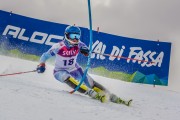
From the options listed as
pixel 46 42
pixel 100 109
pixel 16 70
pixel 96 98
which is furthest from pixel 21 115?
pixel 46 42

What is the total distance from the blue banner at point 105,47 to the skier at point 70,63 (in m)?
4.43

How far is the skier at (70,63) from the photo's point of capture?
8406 mm

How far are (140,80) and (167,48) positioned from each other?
1513 millimetres

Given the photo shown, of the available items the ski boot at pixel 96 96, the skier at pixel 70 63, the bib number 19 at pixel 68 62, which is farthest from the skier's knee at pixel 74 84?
the bib number 19 at pixel 68 62

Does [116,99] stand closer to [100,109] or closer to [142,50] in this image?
[100,109]

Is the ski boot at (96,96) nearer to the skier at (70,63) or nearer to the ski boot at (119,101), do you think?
the skier at (70,63)

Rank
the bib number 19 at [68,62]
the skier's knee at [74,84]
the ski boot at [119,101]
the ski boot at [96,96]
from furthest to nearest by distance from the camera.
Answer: the bib number 19 at [68,62], the skier's knee at [74,84], the ski boot at [119,101], the ski boot at [96,96]

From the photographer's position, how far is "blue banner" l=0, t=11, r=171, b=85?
1345cm

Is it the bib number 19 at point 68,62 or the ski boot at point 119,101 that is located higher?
the bib number 19 at point 68,62

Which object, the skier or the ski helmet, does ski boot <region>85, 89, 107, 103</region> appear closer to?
the skier

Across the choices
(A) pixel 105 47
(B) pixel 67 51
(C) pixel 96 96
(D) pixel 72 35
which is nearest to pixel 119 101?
(C) pixel 96 96

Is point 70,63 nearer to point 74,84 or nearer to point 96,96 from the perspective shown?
point 74,84

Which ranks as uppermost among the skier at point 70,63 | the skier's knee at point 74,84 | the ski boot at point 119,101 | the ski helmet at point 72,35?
the ski helmet at point 72,35

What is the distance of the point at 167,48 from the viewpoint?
13711 mm
